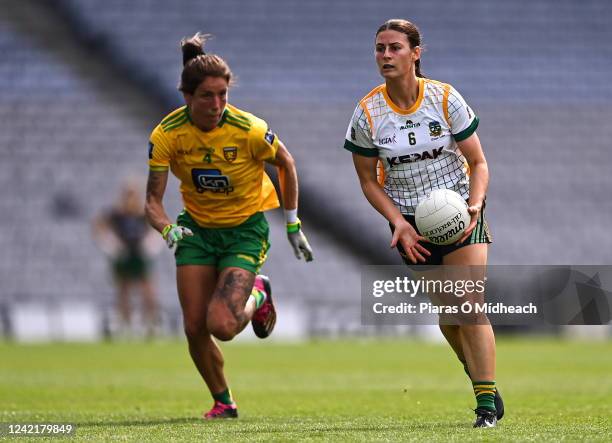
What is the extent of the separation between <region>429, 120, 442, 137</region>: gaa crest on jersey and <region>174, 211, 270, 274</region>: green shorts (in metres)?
1.45

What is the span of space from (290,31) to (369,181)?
18.0 metres

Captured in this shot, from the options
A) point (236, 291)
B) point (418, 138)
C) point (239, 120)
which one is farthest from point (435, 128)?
point (236, 291)

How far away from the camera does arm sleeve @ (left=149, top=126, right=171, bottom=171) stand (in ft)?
22.0

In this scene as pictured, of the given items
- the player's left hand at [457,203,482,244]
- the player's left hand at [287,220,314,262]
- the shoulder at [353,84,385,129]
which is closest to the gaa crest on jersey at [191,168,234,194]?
the player's left hand at [287,220,314,262]

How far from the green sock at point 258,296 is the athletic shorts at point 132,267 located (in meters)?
9.90

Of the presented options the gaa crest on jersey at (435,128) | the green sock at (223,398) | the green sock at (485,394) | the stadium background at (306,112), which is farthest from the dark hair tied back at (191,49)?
the stadium background at (306,112)

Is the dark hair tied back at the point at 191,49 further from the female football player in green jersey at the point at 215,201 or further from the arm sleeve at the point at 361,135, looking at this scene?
the arm sleeve at the point at 361,135

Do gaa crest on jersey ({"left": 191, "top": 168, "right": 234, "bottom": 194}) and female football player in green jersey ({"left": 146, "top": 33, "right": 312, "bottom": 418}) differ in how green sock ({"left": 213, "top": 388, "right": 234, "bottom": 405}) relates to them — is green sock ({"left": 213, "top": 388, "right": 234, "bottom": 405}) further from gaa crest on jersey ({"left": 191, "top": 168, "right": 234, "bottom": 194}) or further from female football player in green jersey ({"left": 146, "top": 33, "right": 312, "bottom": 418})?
gaa crest on jersey ({"left": 191, "top": 168, "right": 234, "bottom": 194})

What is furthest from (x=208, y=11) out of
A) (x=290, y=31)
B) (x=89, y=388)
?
(x=89, y=388)

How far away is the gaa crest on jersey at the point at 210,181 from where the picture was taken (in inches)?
267

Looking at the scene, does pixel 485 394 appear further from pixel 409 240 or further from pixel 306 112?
pixel 306 112

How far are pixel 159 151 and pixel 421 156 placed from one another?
5.23ft

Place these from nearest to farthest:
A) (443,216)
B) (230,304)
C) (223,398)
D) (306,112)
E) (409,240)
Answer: (443,216) < (409,240) < (230,304) < (223,398) < (306,112)

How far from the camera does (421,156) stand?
623cm
